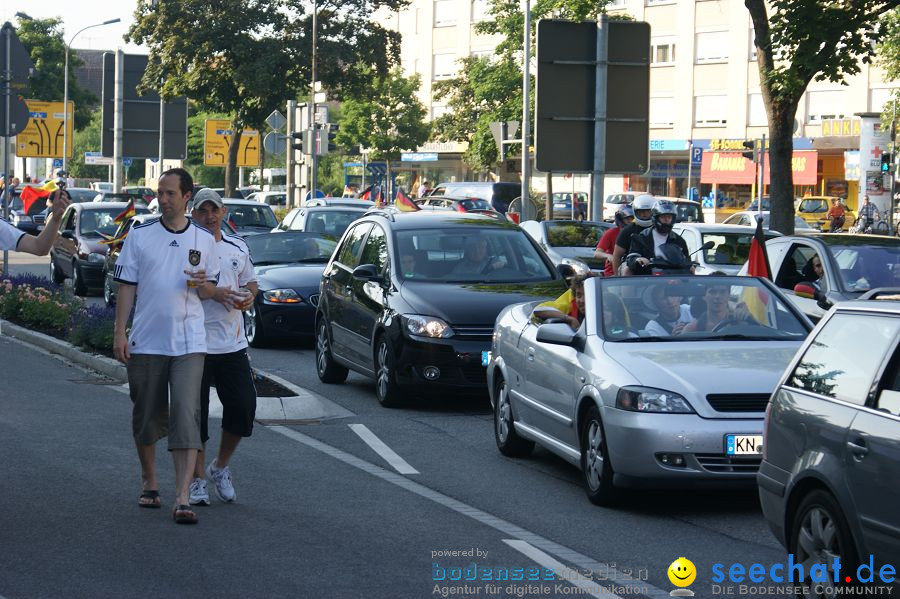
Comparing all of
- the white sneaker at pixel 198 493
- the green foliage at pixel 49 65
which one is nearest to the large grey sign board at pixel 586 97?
the white sneaker at pixel 198 493

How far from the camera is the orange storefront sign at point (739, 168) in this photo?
6756 cm

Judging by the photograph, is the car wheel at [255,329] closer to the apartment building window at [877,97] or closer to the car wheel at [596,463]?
the car wheel at [596,463]

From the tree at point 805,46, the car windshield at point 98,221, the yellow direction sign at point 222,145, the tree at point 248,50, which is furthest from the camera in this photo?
the yellow direction sign at point 222,145

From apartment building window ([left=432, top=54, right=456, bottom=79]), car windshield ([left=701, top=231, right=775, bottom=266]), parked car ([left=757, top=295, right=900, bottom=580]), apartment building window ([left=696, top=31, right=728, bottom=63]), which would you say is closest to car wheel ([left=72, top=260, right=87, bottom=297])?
Result: car windshield ([left=701, top=231, right=775, bottom=266])

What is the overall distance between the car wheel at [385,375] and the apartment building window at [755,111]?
193 ft

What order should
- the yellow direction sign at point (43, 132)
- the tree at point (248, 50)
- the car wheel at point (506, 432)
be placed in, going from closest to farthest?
→ the car wheel at point (506, 432) → the tree at point (248, 50) → the yellow direction sign at point (43, 132)

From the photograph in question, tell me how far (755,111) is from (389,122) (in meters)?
20.7

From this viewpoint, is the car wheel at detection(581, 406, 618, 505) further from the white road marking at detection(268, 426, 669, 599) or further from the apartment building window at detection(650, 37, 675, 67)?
the apartment building window at detection(650, 37, 675, 67)

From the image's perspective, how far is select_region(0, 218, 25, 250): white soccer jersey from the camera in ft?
25.1

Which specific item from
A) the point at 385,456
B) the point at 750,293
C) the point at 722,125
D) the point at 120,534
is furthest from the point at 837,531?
the point at 722,125

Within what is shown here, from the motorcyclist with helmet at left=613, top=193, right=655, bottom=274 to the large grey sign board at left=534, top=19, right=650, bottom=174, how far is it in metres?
4.82

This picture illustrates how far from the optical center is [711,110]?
72750 millimetres

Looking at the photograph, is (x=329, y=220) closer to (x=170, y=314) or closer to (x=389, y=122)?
(x=170, y=314)

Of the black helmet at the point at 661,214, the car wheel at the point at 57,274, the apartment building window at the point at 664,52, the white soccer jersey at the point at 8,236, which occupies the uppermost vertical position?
the apartment building window at the point at 664,52
